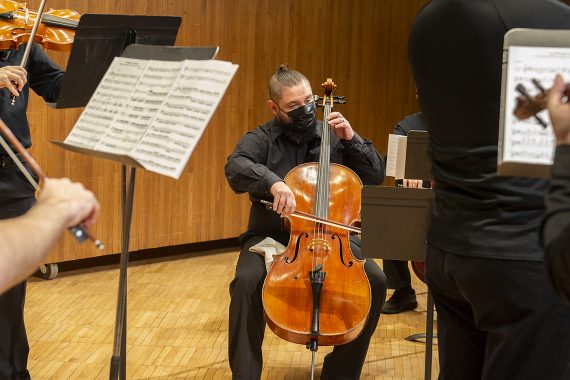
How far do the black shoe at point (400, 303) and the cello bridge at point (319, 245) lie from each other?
168 centimetres

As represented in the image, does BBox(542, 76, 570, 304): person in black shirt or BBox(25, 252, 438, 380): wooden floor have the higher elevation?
BBox(542, 76, 570, 304): person in black shirt

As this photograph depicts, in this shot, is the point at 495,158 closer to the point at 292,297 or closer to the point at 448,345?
the point at 448,345

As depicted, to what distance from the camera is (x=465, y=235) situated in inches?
70.6

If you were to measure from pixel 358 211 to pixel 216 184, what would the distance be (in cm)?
289

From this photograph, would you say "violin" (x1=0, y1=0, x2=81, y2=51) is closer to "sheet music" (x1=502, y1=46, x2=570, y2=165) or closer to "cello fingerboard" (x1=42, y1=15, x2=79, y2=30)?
"cello fingerboard" (x1=42, y1=15, x2=79, y2=30)

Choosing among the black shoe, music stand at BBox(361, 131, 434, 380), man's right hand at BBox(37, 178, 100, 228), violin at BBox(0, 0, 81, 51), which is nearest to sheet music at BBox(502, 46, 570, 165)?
man's right hand at BBox(37, 178, 100, 228)

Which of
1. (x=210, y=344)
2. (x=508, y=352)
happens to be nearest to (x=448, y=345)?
(x=508, y=352)

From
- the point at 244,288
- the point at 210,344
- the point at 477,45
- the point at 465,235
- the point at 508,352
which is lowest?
the point at 210,344

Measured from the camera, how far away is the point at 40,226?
54.6 inches

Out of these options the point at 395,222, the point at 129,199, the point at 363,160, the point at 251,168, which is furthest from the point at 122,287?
the point at 363,160

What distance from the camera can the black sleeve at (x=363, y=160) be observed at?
3.51m

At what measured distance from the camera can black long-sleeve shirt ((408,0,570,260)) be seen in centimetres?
171

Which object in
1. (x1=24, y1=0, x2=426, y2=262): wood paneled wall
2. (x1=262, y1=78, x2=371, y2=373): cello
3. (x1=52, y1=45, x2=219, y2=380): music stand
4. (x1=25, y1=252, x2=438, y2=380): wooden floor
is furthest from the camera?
(x1=24, y1=0, x2=426, y2=262): wood paneled wall

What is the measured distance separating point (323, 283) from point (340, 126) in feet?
2.43
